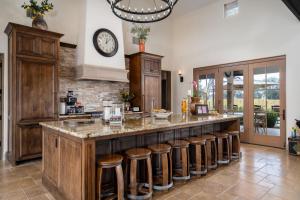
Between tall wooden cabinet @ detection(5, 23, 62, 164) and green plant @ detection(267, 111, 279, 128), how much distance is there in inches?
218

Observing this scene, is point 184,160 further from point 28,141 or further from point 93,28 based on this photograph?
point 93,28

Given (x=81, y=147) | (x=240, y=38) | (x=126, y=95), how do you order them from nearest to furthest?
1. (x=81, y=147)
2. (x=240, y=38)
3. (x=126, y=95)

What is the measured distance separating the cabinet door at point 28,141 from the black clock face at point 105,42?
2507 mm

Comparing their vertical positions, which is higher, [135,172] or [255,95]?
[255,95]

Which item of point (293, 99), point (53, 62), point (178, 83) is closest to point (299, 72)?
point (293, 99)

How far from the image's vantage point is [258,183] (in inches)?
119

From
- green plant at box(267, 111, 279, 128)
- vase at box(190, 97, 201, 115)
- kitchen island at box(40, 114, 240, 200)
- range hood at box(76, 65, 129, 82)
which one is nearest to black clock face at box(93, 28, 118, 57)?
range hood at box(76, 65, 129, 82)

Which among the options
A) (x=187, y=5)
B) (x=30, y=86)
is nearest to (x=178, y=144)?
(x=30, y=86)

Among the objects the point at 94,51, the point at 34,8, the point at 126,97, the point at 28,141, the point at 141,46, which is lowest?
A: the point at 28,141

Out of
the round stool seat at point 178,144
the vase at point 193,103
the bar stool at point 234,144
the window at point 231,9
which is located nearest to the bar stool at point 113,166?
the round stool seat at point 178,144

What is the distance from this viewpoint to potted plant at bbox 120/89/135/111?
6.20 metres

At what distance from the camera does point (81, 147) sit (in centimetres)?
204

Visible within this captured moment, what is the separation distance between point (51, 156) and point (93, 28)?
369 centimetres

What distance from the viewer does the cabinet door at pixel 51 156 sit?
8.42 ft
